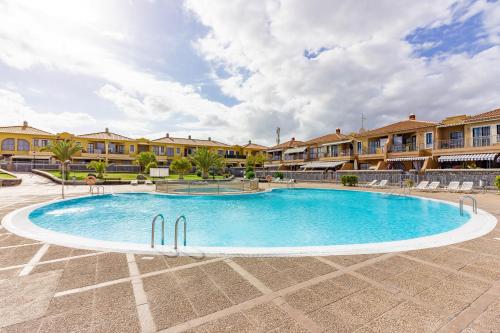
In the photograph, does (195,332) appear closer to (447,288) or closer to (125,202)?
(447,288)

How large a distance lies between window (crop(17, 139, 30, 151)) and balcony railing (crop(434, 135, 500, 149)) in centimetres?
7618

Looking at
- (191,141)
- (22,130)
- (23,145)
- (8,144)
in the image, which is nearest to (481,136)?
(191,141)

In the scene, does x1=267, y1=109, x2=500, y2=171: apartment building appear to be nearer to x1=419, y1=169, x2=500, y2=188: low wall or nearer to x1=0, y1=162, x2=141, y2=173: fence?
x1=419, y1=169, x2=500, y2=188: low wall

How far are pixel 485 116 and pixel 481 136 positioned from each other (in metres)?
2.22

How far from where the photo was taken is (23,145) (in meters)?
53.0

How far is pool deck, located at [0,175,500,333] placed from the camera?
3.30 m

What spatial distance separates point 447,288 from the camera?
14.1 ft

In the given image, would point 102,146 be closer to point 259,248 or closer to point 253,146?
point 253,146

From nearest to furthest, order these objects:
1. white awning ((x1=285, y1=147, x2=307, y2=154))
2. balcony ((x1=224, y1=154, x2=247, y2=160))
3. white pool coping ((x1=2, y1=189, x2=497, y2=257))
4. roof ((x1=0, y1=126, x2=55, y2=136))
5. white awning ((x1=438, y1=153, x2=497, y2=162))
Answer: white pool coping ((x1=2, y1=189, x2=497, y2=257)), white awning ((x1=438, y1=153, x2=497, y2=162)), white awning ((x1=285, y1=147, x2=307, y2=154)), roof ((x1=0, y1=126, x2=55, y2=136)), balcony ((x1=224, y1=154, x2=247, y2=160))

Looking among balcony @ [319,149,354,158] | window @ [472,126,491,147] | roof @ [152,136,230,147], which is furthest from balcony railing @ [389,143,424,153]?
roof @ [152,136,230,147]

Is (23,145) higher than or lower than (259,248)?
higher

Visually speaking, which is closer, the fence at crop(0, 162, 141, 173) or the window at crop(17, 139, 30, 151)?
the fence at crop(0, 162, 141, 173)

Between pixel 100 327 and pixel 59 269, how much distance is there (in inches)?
109

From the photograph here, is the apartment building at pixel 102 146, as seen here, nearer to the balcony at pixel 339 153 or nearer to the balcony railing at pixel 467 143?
the balcony at pixel 339 153
